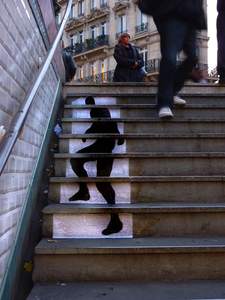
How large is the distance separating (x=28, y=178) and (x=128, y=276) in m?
0.95

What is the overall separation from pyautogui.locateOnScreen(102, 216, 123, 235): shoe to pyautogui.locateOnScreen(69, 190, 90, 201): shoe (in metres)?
0.34

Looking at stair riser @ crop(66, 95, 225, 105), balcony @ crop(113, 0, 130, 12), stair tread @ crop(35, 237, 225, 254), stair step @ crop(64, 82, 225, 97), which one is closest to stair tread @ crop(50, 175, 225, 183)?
stair tread @ crop(35, 237, 225, 254)

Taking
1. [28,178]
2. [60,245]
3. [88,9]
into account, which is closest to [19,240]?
[60,245]

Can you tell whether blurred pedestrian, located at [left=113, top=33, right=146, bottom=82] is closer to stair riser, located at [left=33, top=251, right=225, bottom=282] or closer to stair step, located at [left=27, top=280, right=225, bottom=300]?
stair riser, located at [left=33, top=251, right=225, bottom=282]

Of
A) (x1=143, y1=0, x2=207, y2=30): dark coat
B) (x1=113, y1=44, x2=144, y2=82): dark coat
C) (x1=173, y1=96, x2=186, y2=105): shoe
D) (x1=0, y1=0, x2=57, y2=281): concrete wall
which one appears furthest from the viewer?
(x1=113, y1=44, x2=144, y2=82): dark coat

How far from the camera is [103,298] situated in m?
2.41

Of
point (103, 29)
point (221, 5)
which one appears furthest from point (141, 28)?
point (221, 5)

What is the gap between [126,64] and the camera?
7480mm

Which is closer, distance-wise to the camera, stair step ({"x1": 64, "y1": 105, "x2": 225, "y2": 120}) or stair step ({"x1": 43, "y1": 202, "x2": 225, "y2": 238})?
stair step ({"x1": 43, "y1": 202, "x2": 225, "y2": 238})

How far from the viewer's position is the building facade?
Result: 108 ft

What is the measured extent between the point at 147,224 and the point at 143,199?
326 millimetres

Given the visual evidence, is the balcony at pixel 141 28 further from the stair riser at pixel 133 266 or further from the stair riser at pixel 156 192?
the stair riser at pixel 133 266

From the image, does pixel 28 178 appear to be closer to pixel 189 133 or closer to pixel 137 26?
pixel 189 133

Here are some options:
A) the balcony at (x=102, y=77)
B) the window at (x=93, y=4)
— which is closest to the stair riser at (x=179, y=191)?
the balcony at (x=102, y=77)
